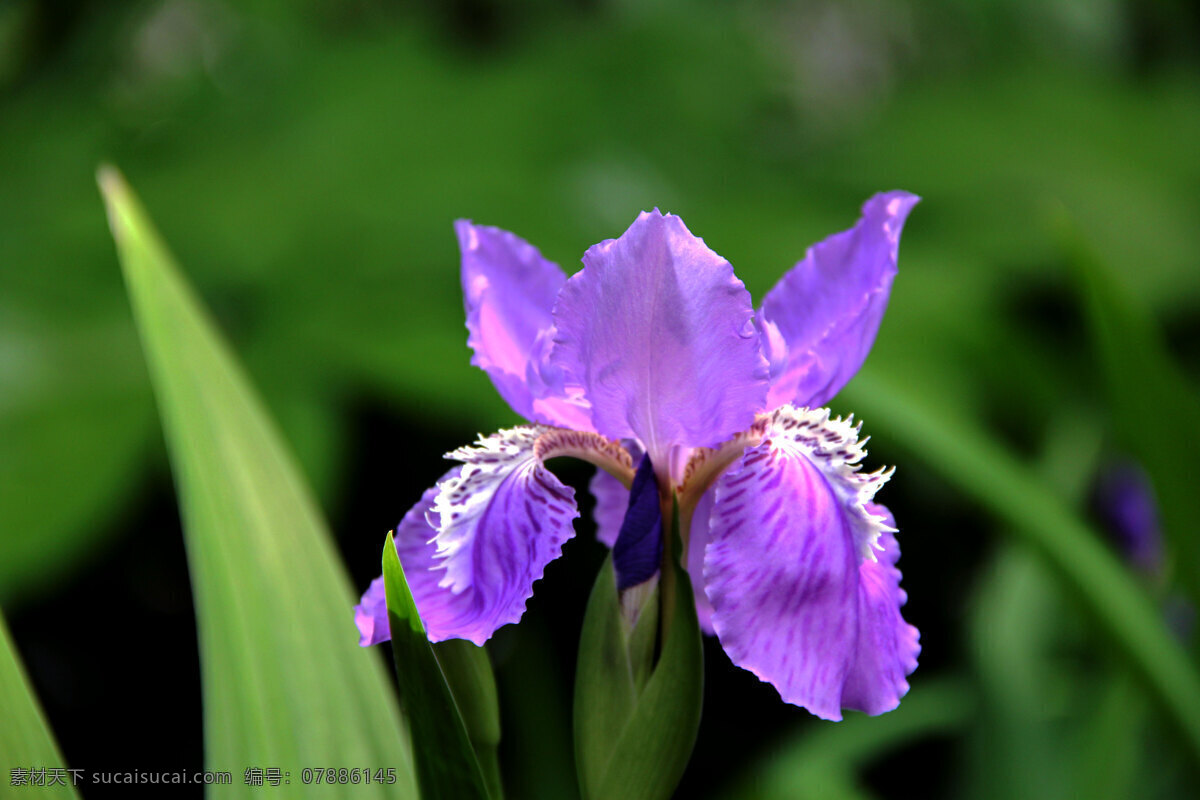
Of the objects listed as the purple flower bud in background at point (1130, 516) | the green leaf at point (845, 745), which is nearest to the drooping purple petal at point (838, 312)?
the green leaf at point (845, 745)

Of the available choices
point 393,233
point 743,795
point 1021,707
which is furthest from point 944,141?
point 743,795

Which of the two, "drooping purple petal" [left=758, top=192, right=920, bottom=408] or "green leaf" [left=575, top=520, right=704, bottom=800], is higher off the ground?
"drooping purple petal" [left=758, top=192, right=920, bottom=408]

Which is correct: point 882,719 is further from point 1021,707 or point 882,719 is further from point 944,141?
point 944,141

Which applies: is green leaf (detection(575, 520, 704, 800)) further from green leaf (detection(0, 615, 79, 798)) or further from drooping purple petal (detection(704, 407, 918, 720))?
green leaf (detection(0, 615, 79, 798))

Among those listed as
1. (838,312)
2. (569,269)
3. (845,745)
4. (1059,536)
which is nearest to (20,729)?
(838,312)

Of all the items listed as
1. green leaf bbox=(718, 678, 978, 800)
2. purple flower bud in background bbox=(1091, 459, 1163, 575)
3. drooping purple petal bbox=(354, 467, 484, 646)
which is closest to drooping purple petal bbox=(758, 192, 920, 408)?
drooping purple petal bbox=(354, 467, 484, 646)
